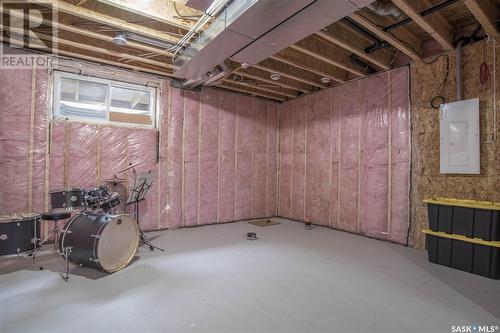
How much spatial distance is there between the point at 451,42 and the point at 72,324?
194 inches

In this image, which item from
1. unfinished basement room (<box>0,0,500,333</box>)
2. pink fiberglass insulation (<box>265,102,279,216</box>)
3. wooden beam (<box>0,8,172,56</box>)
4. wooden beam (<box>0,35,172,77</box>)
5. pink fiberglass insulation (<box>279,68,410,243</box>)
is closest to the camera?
unfinished basement room (<box>0,0,500,333</box>)

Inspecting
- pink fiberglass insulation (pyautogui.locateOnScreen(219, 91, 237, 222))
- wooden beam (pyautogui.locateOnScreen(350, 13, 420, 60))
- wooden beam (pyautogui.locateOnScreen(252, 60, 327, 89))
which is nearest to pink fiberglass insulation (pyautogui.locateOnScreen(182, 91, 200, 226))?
pink fiberglass insulation (pyautogui.locateOnScreen(219, 91, 237, 222))

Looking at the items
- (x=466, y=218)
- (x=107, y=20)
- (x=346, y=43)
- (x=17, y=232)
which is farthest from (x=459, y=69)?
(x=17, y=232)

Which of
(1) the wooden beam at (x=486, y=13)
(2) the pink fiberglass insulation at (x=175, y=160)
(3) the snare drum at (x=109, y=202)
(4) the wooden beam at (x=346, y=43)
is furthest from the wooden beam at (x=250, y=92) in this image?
(1) the wooden beam at (x=486, y=13)

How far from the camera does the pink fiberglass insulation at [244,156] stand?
577 cm

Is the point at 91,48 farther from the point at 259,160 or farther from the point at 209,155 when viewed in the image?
the point at 259,160

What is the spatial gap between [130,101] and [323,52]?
10.9ft

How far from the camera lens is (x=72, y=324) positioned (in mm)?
1908

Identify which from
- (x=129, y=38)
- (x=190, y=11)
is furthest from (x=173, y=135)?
(x=190, y=11)

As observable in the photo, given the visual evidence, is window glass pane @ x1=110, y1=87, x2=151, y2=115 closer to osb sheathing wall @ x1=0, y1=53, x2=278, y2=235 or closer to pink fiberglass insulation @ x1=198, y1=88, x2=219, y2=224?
osb sheathing wall @ x1=0, y1=53, x2=278, y2=235

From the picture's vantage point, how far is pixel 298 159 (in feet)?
19.3

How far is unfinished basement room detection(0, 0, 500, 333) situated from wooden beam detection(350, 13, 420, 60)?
0.08 ft

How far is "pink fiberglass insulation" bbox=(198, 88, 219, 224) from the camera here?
5309mm

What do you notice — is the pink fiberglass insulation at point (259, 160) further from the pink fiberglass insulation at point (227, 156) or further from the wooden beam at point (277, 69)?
the wooden beam at point (277, 69)
